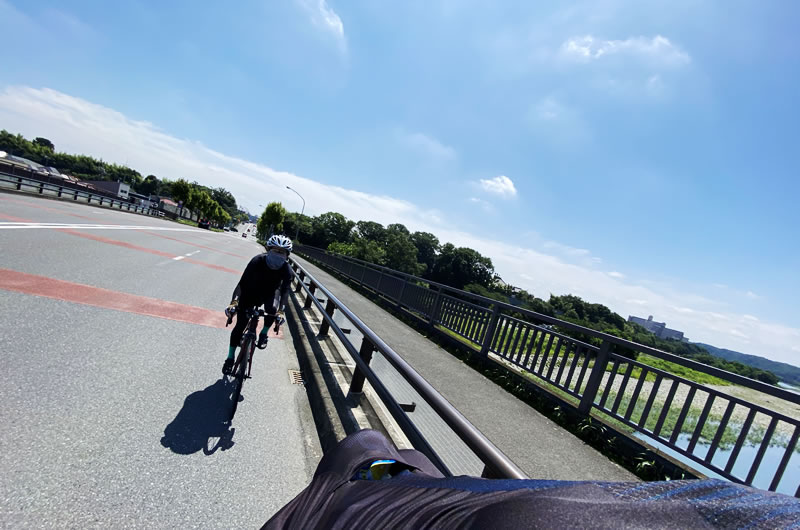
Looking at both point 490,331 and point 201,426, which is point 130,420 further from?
point 490,331

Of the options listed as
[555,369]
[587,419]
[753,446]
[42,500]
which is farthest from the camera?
[555,369]

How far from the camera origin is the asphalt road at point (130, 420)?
8.14 ft

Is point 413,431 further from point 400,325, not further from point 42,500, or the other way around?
point 400,325

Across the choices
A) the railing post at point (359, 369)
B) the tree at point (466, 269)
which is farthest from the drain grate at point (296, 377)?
the tree at point (466, 269)

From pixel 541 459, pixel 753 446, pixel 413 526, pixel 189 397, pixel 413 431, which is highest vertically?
pixel 413 526

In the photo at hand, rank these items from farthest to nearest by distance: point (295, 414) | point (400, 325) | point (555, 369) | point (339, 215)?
point (339, 215) < point (400, 325) < point (555, 369) < point (295, 414)

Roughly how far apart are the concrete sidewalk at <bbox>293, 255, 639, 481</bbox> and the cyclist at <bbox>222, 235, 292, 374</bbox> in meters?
2.62

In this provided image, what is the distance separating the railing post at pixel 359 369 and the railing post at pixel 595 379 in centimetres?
289

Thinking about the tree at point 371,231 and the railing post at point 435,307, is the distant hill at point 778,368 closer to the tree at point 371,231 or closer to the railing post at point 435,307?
the railing post at point 435,307

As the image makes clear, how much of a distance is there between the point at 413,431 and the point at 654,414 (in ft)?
11.1

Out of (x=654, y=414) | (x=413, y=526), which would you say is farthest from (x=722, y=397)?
(x=413, y=526)

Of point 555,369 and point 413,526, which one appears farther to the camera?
point 555,369

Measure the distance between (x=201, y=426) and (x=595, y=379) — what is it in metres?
4.60

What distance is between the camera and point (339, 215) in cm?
12975
